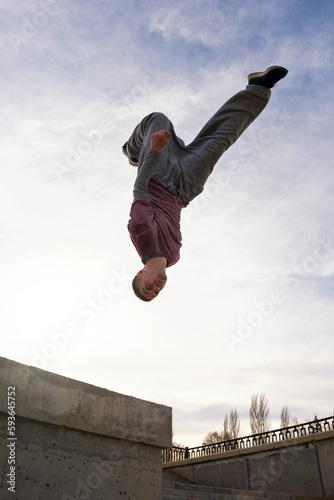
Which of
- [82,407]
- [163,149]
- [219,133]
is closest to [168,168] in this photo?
[163,149]

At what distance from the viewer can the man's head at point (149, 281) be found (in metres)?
A: 3.20

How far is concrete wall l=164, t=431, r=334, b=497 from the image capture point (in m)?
9.23

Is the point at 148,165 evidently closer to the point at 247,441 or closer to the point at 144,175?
the point at 144,175

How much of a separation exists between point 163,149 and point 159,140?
277mm

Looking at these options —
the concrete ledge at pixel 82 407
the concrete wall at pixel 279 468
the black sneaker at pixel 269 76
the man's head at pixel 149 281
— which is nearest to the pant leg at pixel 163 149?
the man's head at pixel 149 281

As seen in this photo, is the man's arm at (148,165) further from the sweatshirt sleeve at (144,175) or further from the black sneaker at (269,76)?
the black sneaker at (269,76)

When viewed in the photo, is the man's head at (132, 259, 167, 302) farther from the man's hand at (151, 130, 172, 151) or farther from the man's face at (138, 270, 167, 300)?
the man's hand at (151, 130, 172, 151)

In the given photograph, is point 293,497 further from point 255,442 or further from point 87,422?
point 87,422

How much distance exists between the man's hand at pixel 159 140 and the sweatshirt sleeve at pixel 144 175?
1.8 inches

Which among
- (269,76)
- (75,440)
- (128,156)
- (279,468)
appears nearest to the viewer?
(269,76)

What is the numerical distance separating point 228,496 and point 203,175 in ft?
19.1

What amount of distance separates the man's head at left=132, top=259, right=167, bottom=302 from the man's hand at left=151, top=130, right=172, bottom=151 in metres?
1.04

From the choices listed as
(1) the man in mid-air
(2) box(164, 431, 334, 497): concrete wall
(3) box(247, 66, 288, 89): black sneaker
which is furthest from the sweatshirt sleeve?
(2) box(164, 431, 334, 497): concrete wall

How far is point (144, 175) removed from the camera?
11.3ft
